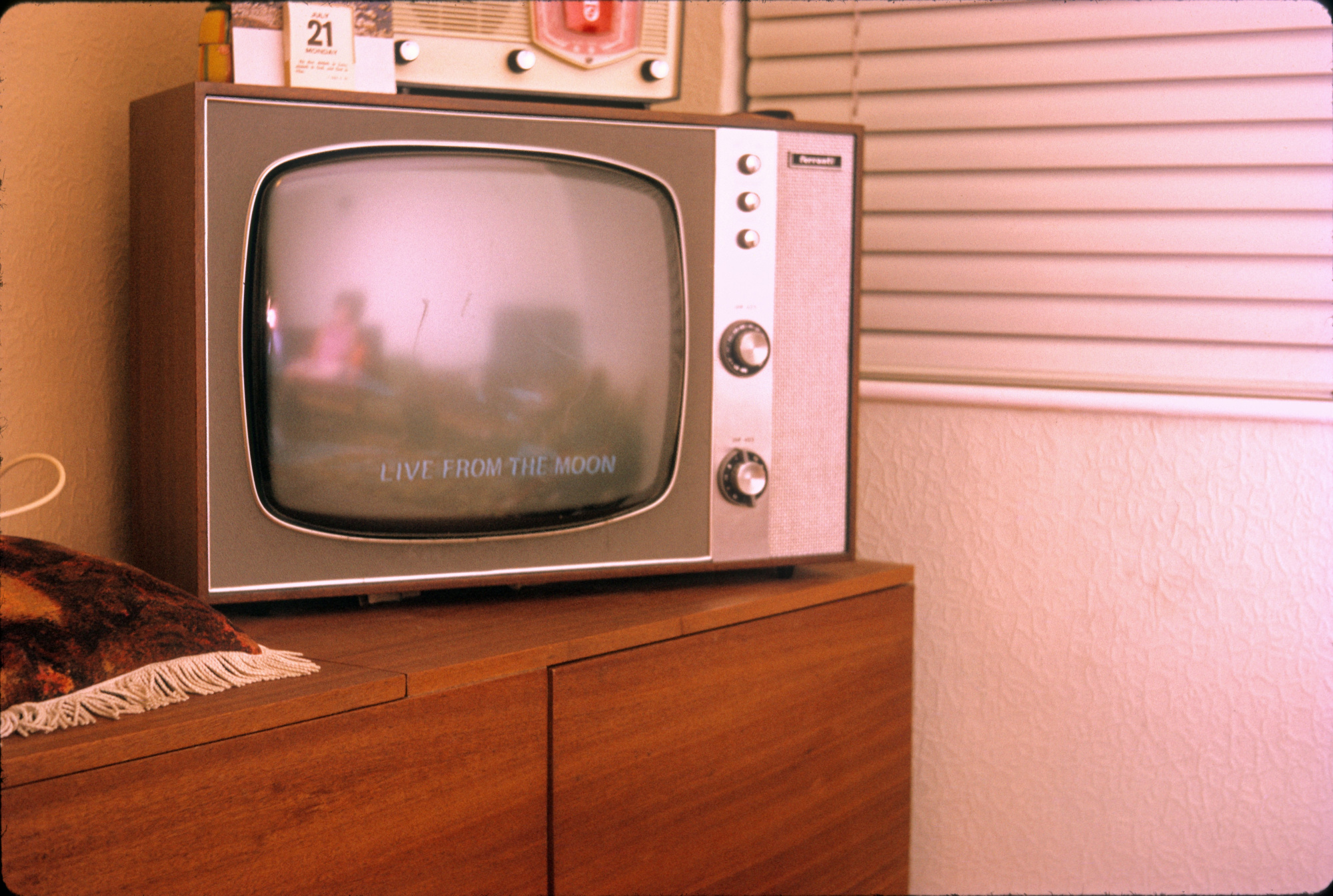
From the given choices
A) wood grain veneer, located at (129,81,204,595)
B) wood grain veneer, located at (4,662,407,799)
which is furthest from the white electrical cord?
wood grain veneer, located at (4,662,407,799)

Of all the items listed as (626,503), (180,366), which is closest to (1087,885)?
(626,503)

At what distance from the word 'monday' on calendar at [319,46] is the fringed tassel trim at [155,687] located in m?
0.46

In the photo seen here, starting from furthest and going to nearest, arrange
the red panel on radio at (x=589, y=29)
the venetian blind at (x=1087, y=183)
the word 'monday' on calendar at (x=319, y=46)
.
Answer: the venetian blind at (x=1087, y=183), the red panel on radio at (x=589, y=29), the word 'monday' on calendar at (x=319, y=46)

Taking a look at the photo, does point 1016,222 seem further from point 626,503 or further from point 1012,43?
point 626,503

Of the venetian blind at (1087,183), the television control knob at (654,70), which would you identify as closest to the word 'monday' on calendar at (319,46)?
the television control knob at (654,70)

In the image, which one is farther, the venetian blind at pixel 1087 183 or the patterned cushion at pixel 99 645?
the venetian blind at pixel 1087 183

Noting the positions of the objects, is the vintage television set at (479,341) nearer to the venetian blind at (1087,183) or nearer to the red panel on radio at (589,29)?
the red panel on radio at (589,29)

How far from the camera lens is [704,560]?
976mm

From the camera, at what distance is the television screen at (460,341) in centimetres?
80

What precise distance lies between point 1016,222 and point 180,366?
0.97 metres

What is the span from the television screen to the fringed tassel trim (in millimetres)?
178

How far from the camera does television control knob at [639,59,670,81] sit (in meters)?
1.00

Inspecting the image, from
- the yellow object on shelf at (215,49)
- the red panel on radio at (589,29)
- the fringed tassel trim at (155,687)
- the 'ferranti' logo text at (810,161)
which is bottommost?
the fringed tassel trim at (155,687)

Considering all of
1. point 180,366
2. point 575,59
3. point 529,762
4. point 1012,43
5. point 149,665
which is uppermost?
point 1012,43
